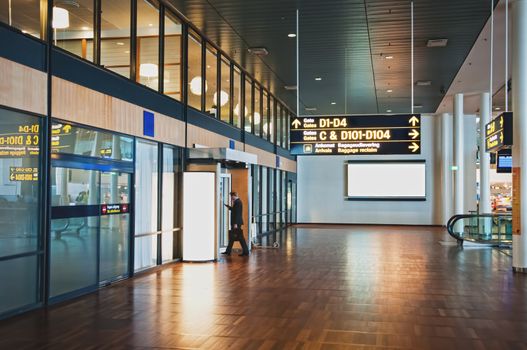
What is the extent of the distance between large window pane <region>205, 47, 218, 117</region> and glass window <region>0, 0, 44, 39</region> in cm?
605

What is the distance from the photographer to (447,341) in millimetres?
5328

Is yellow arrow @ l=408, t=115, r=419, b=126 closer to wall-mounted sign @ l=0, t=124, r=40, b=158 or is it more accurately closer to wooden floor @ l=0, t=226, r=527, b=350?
wooden floor @ l=0, t=226, r=527, b=350

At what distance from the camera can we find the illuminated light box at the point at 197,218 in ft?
36.8

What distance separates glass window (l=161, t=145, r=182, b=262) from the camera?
424 inches

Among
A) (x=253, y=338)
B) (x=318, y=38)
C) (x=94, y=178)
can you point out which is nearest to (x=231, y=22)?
(x=318, y=38)

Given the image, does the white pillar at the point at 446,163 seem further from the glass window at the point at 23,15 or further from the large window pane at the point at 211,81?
the glass window at the point at 23,15

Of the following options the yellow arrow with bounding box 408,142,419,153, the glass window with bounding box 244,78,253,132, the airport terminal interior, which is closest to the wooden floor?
the airport terminal interior

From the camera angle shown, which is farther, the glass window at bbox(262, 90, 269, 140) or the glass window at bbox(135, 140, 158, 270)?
the glass window at bbox(262, 90, 269, 140)

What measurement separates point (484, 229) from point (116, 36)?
11.0 m

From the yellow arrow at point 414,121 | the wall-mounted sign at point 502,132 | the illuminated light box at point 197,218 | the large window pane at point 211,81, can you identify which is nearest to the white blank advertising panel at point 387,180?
the large window pane at point 211,81

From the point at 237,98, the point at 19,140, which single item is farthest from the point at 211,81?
the point at 19,140

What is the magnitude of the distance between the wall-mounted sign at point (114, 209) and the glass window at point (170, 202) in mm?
1693

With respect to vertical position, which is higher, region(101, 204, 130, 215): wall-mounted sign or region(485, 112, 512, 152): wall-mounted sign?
region(485, 112, 512, 152): wall-mounted sign

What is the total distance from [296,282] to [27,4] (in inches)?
222
